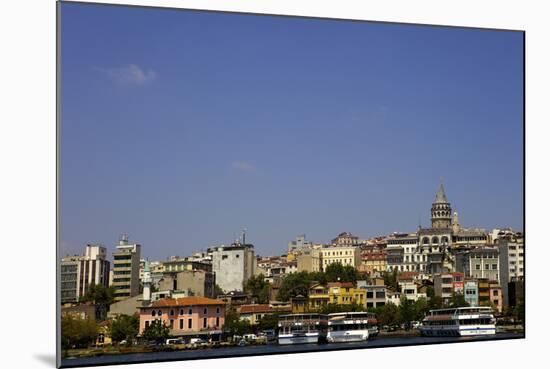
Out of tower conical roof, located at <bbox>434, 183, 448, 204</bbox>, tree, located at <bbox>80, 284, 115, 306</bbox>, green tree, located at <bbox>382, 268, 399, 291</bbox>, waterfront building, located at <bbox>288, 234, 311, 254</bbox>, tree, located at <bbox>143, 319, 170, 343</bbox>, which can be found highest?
tower conical roof, located at <bbox>434, 183, 448, 204</bbox>

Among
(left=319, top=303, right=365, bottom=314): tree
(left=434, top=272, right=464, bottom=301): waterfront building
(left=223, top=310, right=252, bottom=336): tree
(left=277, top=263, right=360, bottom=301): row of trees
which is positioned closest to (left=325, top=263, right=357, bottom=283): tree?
(left=277, top=263, right=360, bottom=301): row of trees

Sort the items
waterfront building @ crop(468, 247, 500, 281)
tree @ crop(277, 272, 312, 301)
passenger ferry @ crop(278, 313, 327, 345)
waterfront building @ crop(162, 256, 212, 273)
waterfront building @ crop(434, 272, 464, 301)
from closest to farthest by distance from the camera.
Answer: waterfront building @ crop(162, 256, 212, 273)
passenger ferry @ crop(278, 313, 327, 345)
waterfront building @ crop(468, 247, 500, 281)
waterfront building @ crop(434, 272, 464, 301)
tree @ crop(277, 272, 312, 301)

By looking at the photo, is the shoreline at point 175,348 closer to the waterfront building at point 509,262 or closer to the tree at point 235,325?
the tree at point 235,325

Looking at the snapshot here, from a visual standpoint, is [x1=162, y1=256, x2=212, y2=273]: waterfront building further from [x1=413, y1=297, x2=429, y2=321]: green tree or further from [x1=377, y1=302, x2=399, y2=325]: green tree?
[x1=413, y1=297, x2=429, y2=321]: green tree

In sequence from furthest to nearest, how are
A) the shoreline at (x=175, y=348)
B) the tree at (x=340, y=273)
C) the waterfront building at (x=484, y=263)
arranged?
1. the tree at (x=340, y=273)
2. the waterfront building at (x=484, y=263)
3. the shoreline at (x=175, y=348)

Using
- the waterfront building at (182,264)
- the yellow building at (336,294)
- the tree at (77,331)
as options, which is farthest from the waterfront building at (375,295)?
the tree at (77,331)

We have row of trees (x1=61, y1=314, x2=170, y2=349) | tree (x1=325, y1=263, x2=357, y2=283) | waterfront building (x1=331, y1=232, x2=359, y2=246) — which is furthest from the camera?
tree (x1=325, y1=263, x2=357, y2=283)
